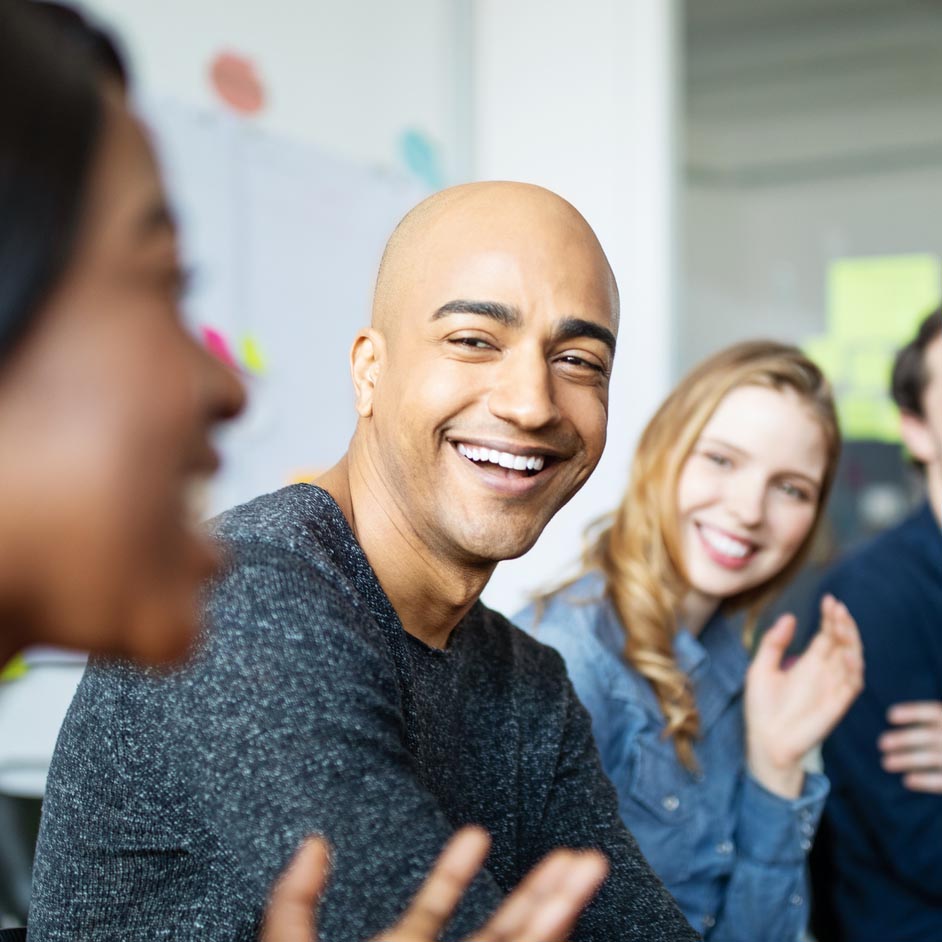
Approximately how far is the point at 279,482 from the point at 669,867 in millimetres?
1446

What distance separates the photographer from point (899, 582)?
216cm

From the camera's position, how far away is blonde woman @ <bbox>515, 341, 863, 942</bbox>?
1.73 m

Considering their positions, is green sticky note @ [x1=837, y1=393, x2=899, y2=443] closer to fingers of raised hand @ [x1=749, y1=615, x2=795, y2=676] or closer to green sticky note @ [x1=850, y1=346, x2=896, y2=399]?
green sticky note @ [x1=850, y1=346, x2=896, y2=399]

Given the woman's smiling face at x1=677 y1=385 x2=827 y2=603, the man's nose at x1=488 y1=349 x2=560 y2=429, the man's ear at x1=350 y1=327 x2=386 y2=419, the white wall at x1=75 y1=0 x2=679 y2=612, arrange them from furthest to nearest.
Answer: the white wall at x1=75 y1=0 x2=679 y2=612 < the woman's smiling face at x1=677 y1=385 x2=827 y2=603 < the man's ear at x1=350 y1=327 x2=386 y2=419 < the man's nose at x1=488 y1=349 x2=560 y2=429

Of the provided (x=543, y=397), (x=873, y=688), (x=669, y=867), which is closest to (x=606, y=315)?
(x=543, y=397)

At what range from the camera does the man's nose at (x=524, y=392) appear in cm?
107

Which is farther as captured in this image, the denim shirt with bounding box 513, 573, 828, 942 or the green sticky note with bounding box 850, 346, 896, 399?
the green sticky note with bounding box 850, 346, 896, 399

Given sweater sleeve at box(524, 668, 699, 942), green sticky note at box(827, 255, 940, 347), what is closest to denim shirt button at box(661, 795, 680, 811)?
sweater sleeve at box(524, 668, 699, 942)

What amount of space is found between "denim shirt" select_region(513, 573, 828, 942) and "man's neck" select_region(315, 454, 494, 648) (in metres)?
0.59

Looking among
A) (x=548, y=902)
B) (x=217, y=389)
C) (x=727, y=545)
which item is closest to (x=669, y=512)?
(x=727, y=545)

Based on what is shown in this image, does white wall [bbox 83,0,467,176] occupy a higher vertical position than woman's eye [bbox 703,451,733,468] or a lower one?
higher

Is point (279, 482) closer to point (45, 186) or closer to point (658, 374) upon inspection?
point (658, 374)

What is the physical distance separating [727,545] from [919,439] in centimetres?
73

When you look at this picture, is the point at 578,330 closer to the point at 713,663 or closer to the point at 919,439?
the point at 713,663
